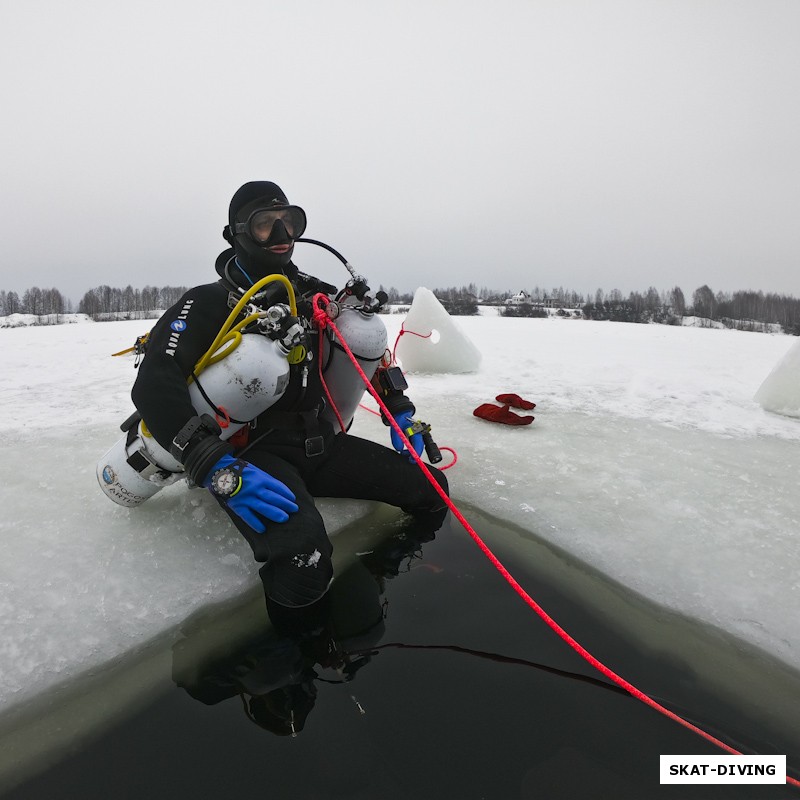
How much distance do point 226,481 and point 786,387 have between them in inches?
196

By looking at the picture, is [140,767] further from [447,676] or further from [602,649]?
[602,649]

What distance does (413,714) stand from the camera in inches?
53.4

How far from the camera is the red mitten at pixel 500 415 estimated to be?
13.5ft

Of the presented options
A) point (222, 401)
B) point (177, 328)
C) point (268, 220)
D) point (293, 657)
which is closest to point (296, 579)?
point (293, 657)

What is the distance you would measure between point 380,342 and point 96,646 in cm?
166

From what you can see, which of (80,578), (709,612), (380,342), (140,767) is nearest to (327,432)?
(380,342)

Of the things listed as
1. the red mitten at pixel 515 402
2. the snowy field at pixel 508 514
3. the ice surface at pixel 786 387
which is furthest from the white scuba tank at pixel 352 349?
the ice surface at pixel 786 387

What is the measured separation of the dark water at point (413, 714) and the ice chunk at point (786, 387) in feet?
12.5

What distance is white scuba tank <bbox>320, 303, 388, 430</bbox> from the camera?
7.98ft

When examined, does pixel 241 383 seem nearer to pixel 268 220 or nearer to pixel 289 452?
pixel 289 452

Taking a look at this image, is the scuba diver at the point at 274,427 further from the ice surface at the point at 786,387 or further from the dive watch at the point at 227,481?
the ice surface at the point at 786,387

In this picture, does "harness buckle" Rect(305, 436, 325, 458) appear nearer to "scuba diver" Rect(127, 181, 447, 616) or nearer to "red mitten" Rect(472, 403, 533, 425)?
"scuba diver" Rect(127, 181, 447, 616)

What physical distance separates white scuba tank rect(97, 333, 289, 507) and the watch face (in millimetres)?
320

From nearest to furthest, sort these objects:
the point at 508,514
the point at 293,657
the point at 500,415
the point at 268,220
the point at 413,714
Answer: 1. the point at 413,714
2. the point at 293,657
3. the point at 268,220
4. the point at 508,514
5. the point at 500,415
